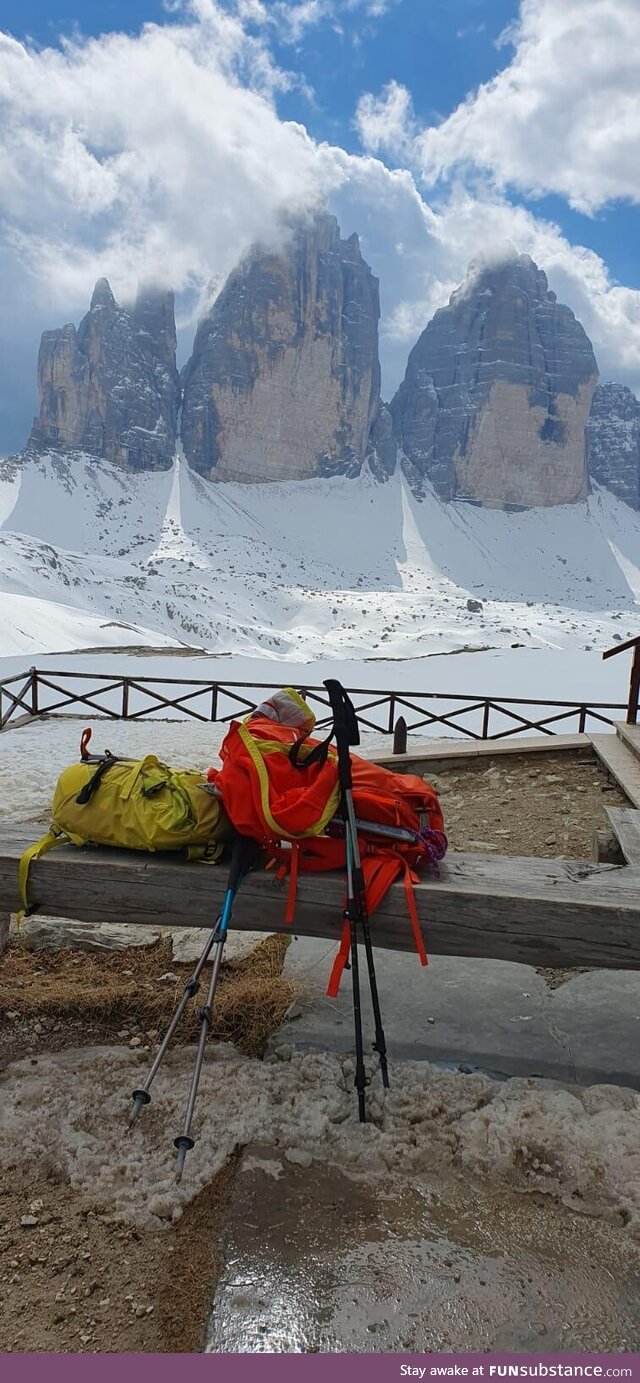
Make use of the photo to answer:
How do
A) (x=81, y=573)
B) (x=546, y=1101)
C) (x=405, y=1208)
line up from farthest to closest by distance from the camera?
1. (x=81, y=573)
2. (x=546, y=1101)
3. (x=405, y=1208)

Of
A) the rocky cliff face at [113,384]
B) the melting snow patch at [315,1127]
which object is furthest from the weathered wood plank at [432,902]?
the rocky cliff face at [113,384]

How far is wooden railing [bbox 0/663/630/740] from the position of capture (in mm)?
13711

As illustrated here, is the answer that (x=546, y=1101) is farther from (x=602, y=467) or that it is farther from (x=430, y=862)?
(x=602, y=467)

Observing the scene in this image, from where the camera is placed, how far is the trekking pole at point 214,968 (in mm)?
2520

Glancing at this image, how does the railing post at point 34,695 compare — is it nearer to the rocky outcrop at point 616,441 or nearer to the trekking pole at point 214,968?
the trekking pole at point 214,968

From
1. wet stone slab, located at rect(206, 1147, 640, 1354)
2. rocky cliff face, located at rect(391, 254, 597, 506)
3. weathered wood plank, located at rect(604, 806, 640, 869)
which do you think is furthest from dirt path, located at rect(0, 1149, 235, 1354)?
rocky cliff face, located at rect(391, 254, 597, 506)

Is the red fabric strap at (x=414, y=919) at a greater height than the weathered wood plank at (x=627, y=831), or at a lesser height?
greater

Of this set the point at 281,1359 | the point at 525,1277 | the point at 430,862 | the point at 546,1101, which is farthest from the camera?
the point at 430,862

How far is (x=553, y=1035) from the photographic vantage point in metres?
3.52

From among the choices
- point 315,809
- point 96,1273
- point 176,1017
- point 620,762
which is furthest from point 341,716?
point 620,762

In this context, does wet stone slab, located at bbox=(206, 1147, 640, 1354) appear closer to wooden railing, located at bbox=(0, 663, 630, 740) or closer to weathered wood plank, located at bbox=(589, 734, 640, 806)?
weathered wood plank, located at bbox=(589, 734, 640, 806)

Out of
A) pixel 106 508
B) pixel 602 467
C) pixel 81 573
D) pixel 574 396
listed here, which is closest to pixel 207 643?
pixel 81 573

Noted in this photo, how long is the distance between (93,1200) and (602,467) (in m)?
172

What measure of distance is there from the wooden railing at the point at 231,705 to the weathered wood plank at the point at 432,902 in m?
9.78
